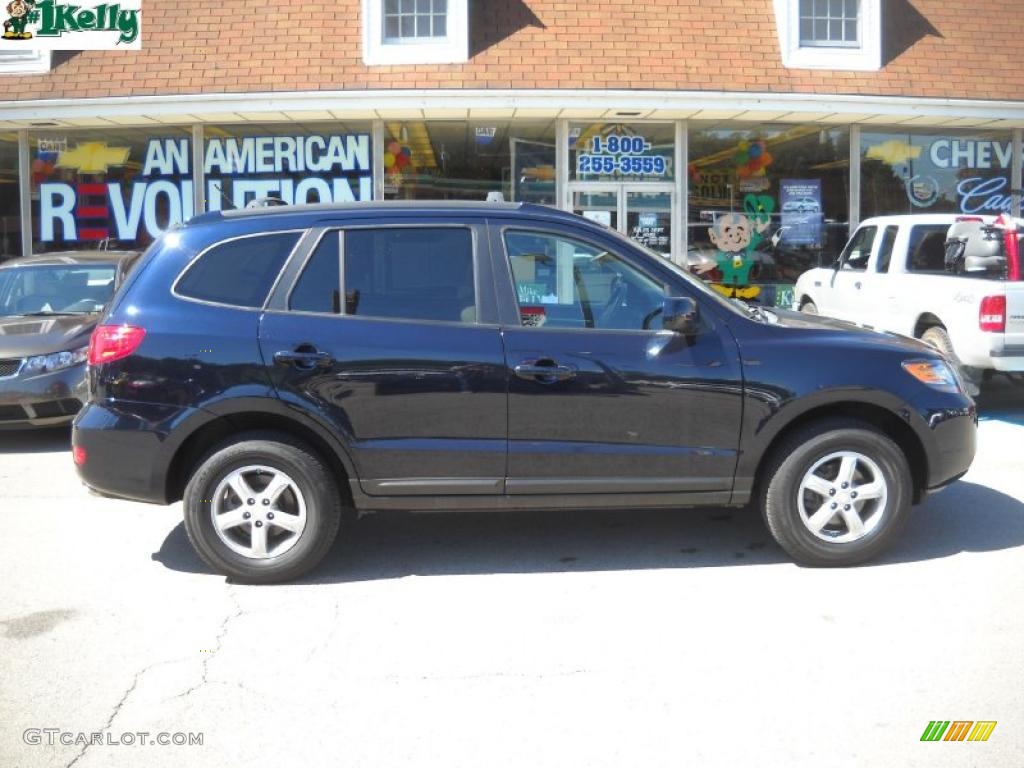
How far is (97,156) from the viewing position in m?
14.5

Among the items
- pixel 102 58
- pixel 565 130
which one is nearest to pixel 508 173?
pixel 565 130

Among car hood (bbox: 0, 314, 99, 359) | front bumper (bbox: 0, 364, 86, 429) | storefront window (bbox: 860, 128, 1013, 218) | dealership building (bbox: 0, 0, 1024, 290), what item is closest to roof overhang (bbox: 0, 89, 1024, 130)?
dealership building (bbox: 0, 0, 1024, 290)

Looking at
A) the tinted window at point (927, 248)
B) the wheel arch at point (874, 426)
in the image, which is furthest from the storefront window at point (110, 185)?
the wheel arch at point (874, 426)

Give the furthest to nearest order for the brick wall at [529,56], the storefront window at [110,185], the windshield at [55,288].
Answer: the storefront window at [110,185] → the brick wall at [529,56] → the windshield at [55,288]

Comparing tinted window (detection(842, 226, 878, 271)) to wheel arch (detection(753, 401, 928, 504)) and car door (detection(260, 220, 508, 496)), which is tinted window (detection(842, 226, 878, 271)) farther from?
car door (detection(260, 220, 508, 496))

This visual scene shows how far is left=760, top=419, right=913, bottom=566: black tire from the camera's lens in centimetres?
528

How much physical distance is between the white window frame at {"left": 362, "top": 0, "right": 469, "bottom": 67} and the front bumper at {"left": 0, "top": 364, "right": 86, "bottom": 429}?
6.55 metres

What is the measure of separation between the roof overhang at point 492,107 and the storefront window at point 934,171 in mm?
763

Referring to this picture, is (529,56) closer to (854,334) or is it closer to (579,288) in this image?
(579,288)

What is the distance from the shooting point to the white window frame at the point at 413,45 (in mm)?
13195

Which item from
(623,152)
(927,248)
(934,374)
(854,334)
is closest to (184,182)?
(623,152)

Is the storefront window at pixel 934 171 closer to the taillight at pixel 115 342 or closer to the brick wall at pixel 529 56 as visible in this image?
the brick wall at pixel 529 56

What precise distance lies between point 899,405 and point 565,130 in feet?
31.3

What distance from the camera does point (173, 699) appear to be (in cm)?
399
